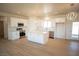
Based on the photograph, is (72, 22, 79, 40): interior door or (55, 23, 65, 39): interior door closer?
(72, 22, 79, 40): interior door

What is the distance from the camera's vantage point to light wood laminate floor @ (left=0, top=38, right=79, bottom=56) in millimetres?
2152

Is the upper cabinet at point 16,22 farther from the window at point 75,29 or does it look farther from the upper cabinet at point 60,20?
the window at point 75,29

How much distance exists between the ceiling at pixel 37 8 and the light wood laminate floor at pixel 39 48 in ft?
2.49

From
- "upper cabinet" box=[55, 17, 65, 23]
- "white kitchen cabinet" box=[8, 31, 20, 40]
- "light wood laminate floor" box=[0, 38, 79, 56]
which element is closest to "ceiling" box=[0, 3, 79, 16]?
"upper cabinet" box=[55, 17, 65, 23]

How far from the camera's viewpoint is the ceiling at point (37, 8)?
212 centimetres

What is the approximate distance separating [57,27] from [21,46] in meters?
1.06

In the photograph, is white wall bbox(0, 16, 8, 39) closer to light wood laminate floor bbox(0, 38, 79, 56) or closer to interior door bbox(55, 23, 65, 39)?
light wood laminate floor bbox(0, 38, 79, 56)

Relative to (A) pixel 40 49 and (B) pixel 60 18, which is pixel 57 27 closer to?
(B) pixel 60 18

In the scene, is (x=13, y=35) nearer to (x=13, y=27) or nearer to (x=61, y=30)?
(x=13, y=27)

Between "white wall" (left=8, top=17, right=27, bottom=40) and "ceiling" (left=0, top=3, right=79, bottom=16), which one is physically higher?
"ceiling" (left=0, top=3, right=79, bottom=16)

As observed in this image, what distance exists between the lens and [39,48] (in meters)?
2.19

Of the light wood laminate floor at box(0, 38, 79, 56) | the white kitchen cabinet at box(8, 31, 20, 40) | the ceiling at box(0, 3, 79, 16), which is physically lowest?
the light wood laminate floor at box(0, 38, 79, 56)

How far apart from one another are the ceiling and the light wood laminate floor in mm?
759

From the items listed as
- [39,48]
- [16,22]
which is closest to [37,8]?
[16,22]
